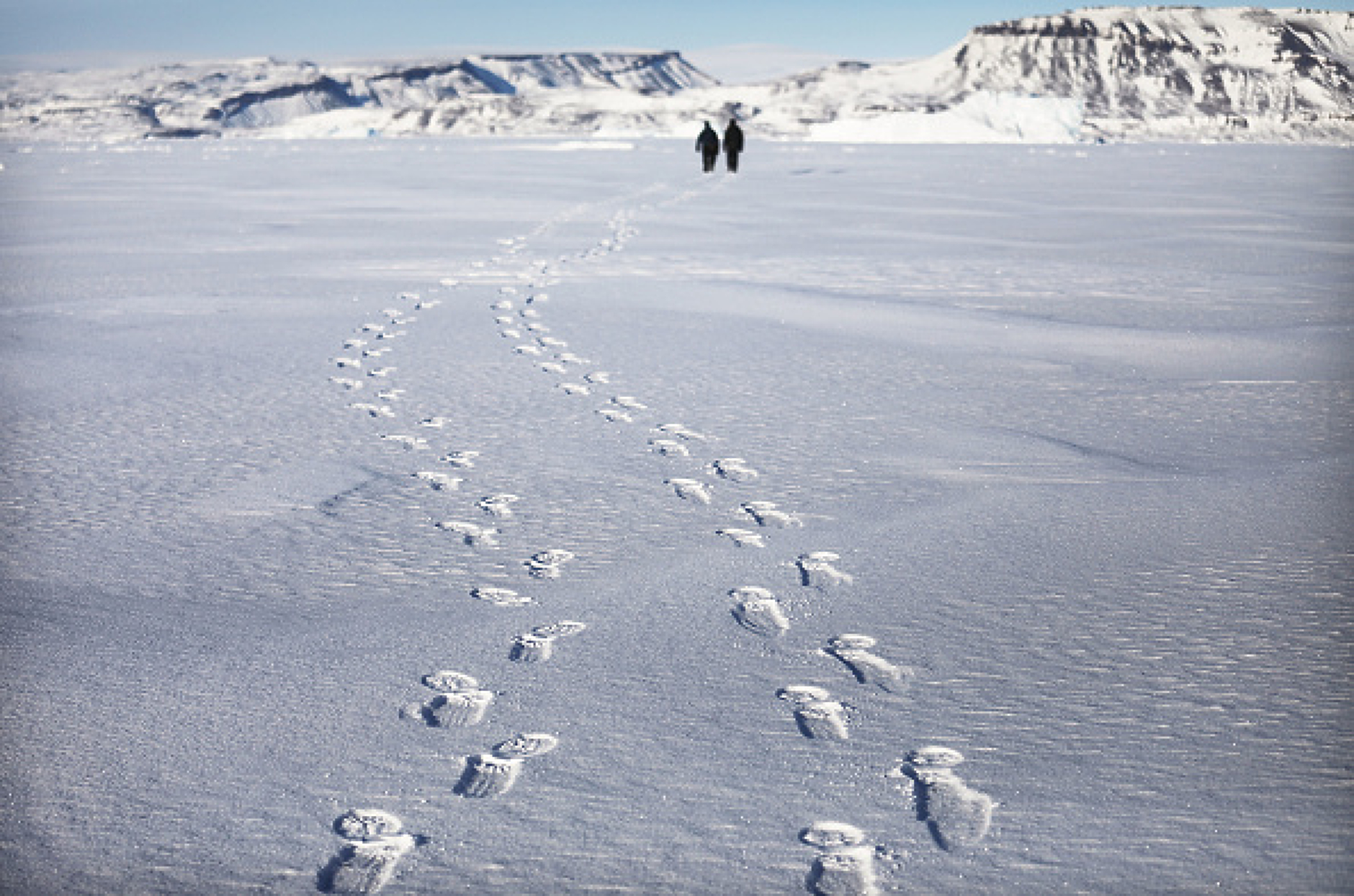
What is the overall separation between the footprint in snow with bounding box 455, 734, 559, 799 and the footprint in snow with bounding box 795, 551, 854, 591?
4.16 ft

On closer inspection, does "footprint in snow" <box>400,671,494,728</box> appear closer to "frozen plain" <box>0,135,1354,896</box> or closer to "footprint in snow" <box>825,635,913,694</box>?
"frozen plain" <box>0,135,1354,896</box>

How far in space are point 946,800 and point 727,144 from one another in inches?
1080

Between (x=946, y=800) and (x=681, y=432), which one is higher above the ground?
(x=946, y=800)

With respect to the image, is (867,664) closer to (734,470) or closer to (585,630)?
(585,630)

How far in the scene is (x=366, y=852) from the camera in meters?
2.24

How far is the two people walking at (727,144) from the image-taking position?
28.2m

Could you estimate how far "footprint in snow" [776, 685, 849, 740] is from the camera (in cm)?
272

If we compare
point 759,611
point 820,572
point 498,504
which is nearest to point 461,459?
point 498,504

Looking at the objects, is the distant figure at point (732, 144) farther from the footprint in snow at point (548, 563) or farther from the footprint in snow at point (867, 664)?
the footprint in snow at point (867, 664)

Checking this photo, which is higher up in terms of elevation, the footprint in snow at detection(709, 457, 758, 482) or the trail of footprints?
the trail of footprints

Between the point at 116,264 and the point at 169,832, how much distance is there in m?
11.5

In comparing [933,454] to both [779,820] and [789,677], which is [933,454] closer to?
[789,677]

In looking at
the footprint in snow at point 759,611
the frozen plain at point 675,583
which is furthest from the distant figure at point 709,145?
the footprint in snow at point 759,611

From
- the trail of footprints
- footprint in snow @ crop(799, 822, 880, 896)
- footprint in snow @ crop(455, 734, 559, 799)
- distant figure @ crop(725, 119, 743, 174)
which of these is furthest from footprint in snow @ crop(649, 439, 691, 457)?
distant figure @ crop(725, 119, 743, 174)
